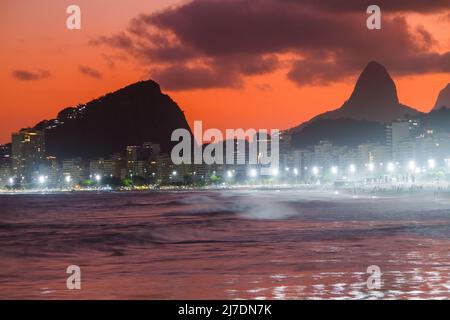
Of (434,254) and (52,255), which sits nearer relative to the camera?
(434,254)

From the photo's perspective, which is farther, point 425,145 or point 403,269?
point 425,145

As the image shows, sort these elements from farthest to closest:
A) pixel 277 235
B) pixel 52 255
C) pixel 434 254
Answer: pixel 277 235 < pixel 52 255 < pixel 434 254

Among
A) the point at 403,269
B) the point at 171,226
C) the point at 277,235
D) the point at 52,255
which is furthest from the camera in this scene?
the point at 171,226

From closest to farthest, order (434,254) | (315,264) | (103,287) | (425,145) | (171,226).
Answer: (103,287), (315,264), (434,254), (171,226), (425,145)

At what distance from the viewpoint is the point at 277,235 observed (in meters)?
38.6

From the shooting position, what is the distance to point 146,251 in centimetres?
3262

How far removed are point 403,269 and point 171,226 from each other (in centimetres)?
3102
